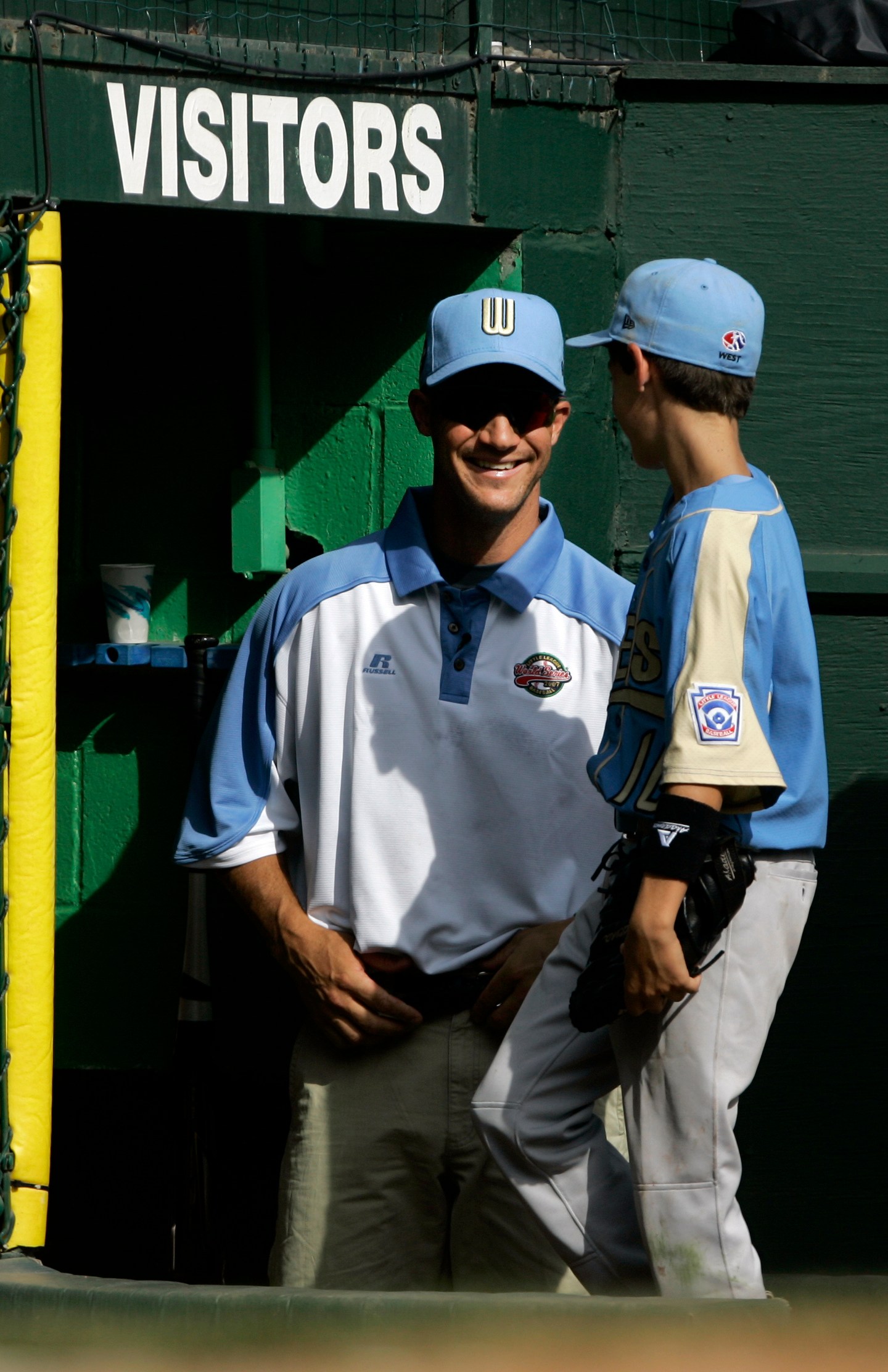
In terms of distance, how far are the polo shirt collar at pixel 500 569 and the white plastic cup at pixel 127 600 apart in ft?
3.57

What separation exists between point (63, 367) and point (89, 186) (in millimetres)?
768

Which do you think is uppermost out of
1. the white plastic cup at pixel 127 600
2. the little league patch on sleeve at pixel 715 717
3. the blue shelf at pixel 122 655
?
the white plastic cup at pixel 127 600

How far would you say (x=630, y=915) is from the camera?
2605mm

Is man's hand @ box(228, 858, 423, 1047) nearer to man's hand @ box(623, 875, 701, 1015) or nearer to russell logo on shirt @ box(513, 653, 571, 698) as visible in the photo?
russell logo on shirt @ box(513, 653, 571, 698)

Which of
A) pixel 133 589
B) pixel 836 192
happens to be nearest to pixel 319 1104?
pixel 133 589

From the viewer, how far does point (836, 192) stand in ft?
14.1

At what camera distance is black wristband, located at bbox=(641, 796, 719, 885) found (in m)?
2.42

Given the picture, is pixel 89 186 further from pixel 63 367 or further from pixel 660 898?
pixel 660 898

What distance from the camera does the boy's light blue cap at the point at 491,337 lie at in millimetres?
3225

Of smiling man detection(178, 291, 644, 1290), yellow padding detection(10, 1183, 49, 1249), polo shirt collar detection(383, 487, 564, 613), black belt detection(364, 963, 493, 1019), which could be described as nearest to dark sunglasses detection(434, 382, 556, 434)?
smiling man detection(178, 291, 644, 1290)

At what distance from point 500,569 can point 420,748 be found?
1.46ft

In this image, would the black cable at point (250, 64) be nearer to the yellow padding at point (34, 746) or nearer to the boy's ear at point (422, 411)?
the yellow padding at point (34, 746)

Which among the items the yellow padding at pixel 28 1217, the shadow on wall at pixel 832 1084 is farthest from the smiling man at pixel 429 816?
the shadow on wall at pixel 832 1084

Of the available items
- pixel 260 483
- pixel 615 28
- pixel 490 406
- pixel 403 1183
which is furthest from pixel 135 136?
pixel 403 1183
